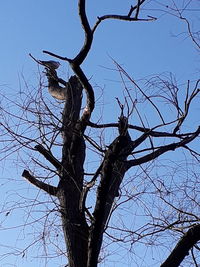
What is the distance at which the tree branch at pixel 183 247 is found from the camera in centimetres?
425

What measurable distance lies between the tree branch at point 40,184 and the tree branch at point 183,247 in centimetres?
102

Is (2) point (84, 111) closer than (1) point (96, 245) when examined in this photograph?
No

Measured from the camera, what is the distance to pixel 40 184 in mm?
4734

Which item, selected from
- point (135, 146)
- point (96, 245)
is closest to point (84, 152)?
point (135, 146)

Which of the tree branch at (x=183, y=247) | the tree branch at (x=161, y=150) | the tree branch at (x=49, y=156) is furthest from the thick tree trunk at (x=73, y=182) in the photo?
the tree branch at (x=183, y=247)

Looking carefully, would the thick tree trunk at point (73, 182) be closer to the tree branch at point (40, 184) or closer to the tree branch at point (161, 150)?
the tree branch at point (40, 184)

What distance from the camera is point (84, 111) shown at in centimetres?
492

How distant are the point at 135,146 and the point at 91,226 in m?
0.66

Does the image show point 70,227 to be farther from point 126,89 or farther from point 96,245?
point 126,89

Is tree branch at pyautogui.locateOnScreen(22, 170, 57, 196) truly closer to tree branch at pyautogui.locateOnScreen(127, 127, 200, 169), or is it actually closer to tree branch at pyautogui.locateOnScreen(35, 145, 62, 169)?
tree branch at pyautogui.locateOnScreen(35, 145, 62, 169)

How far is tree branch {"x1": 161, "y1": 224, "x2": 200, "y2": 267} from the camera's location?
14.0 ft

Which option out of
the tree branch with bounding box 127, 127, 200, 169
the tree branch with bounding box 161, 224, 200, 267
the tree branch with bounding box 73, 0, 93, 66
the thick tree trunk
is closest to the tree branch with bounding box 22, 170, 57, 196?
the thick tree trunk

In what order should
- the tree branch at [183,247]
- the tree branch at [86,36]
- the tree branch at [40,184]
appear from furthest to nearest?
1. the tree branch at [40,184]
2. the tree branch at [86,36]
3. the tree branch at [183,247]

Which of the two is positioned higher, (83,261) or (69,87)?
(69,87)
